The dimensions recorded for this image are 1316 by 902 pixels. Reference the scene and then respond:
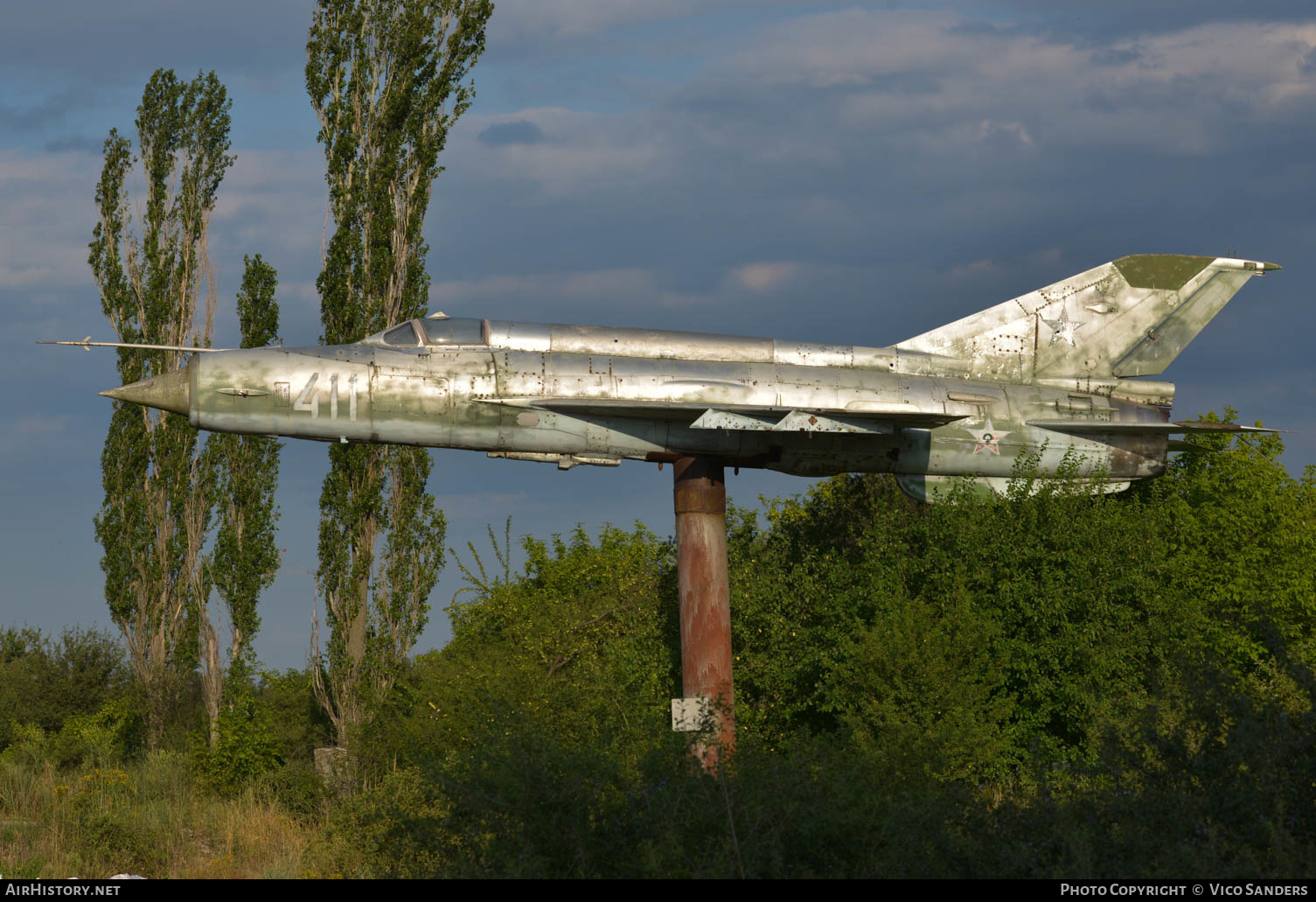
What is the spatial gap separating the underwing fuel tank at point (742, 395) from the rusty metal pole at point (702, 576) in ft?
1.70

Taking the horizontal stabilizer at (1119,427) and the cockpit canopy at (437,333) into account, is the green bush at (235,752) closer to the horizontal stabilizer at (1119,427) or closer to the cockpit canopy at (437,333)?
the cockpit canopy at (437,333)

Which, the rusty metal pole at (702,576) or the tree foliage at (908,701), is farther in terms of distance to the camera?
the rusty metal pole at (702,576)

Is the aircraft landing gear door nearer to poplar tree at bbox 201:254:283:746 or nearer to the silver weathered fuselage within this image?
the silver weathered fuselage

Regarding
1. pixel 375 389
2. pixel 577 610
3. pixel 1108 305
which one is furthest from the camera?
pixel 577 610

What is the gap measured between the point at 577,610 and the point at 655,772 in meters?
14.0

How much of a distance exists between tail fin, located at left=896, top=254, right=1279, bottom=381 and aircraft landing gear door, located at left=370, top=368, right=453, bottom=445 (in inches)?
327

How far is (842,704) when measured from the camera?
858 inches

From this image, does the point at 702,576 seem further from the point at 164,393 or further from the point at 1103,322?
the point at 1103,322

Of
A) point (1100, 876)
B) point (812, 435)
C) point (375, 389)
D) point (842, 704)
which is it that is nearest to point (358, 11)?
point (375, 389)

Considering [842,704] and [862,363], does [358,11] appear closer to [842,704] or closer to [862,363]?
[862,363]

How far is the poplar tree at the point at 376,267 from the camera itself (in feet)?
91.2

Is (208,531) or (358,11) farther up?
(358,11)

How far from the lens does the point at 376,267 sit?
95.7 feet

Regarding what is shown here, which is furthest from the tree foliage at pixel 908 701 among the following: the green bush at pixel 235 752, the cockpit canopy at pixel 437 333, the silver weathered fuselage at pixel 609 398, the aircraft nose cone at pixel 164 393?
the aircraft nose cone at pixel 164 393
